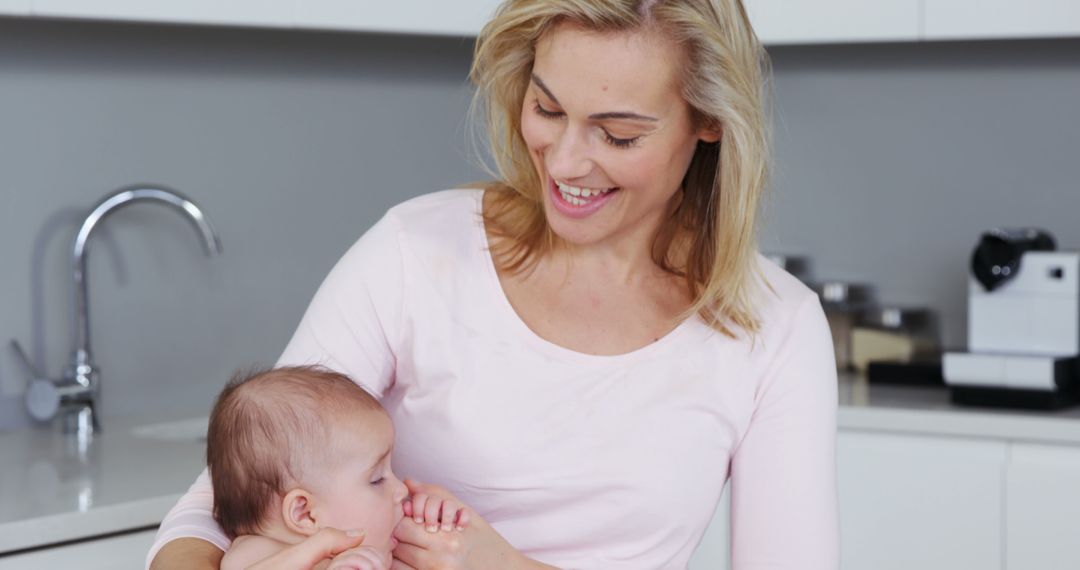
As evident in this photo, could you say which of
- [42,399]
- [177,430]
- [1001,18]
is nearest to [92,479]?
[42,399]

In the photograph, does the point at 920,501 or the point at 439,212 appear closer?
the point at 439,212

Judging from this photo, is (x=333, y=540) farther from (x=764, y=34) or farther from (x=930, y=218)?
(x=930, y=218)

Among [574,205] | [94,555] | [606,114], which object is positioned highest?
[606,114]

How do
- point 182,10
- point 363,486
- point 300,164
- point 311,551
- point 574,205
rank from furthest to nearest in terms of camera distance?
point 300,164 → point 182,10 → point 574,205 → point 363,486 → point 311,551

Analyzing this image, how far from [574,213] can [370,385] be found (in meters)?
0.32

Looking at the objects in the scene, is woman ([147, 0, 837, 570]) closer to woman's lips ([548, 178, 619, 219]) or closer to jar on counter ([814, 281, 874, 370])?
woman's lips ([548, 178, 619, 219])

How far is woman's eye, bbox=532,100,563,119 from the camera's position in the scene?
1.60 metres

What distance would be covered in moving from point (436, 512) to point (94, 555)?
0.79 meters

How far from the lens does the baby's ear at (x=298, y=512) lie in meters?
1.49

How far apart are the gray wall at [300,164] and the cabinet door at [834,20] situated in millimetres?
437

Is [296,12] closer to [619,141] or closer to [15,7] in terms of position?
[15,7]

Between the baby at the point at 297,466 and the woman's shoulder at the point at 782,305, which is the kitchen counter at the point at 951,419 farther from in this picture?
the baby at the point at 297,466

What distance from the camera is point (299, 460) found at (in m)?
1.51

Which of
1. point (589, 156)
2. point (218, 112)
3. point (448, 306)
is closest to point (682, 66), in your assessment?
point (589, 156)
